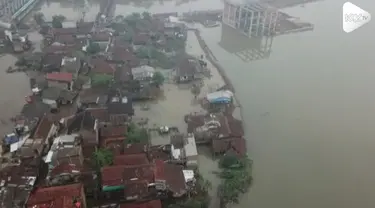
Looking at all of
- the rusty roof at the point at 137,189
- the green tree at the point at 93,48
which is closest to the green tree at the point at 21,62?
the green tree at the point at 93,48

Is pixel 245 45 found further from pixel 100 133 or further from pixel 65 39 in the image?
pixel 100 133

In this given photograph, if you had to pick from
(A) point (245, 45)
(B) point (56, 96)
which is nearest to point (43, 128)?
(B) point (56, 96)

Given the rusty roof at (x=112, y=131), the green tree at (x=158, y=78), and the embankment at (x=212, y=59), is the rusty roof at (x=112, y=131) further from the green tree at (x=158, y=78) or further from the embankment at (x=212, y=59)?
the embankment at (x=212, y=59)

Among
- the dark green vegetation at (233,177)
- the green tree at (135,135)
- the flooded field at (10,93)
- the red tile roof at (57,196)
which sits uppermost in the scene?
the red tile roof at (57,196)

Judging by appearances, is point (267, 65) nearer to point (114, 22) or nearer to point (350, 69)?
point (350, 69)

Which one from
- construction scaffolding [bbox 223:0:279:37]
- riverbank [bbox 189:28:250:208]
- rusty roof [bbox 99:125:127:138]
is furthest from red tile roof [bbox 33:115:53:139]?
construction scaffolding [bbox 223:0:279:37]

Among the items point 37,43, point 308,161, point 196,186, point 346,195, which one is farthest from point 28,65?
point 346,195
